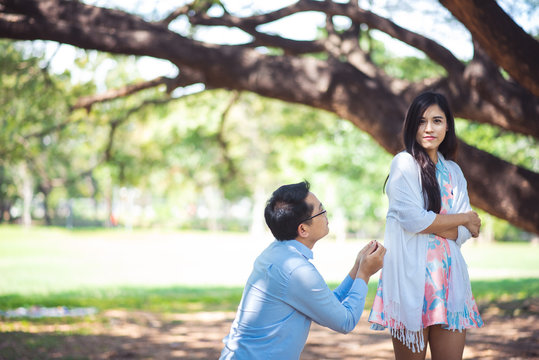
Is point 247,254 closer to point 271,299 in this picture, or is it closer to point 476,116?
point 476,116

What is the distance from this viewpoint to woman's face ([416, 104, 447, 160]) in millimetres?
3338

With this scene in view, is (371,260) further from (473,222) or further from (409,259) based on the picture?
(473,222)

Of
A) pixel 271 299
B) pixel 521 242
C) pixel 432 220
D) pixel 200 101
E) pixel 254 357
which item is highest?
pixel 200 101

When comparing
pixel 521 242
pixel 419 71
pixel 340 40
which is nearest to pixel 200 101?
pixel 419 71

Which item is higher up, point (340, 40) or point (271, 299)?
point (340, 40)

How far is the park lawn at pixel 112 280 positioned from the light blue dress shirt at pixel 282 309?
8.24 metres

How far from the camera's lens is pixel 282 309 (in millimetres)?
2814

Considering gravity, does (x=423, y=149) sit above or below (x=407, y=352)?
above

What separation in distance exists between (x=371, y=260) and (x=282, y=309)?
0.54 m

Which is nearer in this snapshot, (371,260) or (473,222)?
(371,260)

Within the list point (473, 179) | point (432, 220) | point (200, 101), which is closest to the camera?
point (432, 220)

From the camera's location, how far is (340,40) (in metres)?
8.66

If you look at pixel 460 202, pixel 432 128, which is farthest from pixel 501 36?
pixel 460 202

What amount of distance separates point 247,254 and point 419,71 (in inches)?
823
